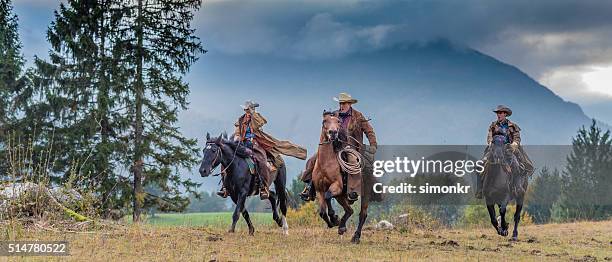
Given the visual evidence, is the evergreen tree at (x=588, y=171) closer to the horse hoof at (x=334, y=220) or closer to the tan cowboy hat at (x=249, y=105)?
the tan cowboy hat at (x=249, y=105)

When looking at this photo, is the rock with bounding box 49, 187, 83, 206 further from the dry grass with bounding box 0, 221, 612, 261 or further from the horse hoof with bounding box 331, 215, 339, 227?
the horse hoof with bounding box 331, 215, 339, 227

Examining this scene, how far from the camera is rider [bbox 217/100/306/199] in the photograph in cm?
1817

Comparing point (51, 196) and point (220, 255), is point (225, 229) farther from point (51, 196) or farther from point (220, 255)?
point (220, 255)

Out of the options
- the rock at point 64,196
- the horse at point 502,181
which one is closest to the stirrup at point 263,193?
the rock at point 64,196

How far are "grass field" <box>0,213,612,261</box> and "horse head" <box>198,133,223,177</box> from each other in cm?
147

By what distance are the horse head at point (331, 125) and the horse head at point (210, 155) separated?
2.61 metres

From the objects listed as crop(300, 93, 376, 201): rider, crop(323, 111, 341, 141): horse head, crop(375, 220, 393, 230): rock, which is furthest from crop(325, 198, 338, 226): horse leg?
crop(375, 220, 393, 230): rock

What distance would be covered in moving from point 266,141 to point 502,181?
607cm

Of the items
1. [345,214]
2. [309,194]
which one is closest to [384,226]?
[309,194]

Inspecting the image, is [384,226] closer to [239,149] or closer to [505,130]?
[505,130]

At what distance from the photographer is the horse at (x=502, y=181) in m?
18.5

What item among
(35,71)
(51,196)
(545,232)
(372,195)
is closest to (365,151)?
(372,195)

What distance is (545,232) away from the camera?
22.6m

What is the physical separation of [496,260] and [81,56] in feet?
96.1
